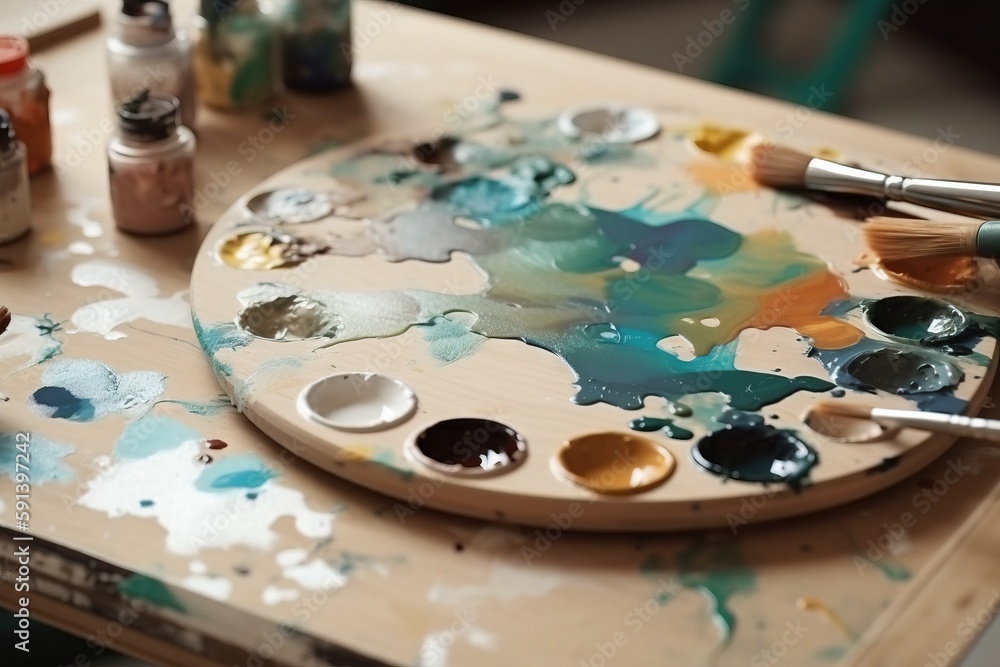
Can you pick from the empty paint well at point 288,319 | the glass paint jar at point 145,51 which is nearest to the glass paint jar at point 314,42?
the glass paint jar at point 145,51

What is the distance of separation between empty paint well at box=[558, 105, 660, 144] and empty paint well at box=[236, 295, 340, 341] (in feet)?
1.38

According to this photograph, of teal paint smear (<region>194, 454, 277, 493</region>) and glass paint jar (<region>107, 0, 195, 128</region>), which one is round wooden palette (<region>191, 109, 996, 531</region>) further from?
glass paint jar (<region>107, 0, 195, 128</region>)

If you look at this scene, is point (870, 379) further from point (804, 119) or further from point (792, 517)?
point (804, 119)

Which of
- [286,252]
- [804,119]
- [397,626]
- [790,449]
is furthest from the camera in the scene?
[804,119]

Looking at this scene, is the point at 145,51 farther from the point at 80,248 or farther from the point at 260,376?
the point at 260,376

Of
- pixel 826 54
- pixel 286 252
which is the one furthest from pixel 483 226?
pixel 826 54

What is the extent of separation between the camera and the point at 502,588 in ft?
2.33

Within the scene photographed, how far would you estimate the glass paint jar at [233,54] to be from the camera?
129 centimetres

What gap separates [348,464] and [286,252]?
0.29 meters

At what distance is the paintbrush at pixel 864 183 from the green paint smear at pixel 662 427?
0.40 meters

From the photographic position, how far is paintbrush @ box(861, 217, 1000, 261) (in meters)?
0.96

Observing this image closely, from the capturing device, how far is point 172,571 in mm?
707

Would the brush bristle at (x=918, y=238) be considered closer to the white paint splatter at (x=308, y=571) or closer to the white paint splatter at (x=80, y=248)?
the white paint splatter at (x=308, y=571)

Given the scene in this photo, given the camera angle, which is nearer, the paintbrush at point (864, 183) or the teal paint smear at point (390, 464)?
the teal paint smear at point (390, 464)
